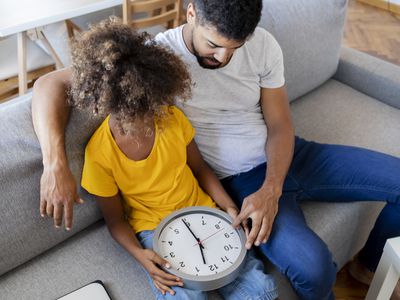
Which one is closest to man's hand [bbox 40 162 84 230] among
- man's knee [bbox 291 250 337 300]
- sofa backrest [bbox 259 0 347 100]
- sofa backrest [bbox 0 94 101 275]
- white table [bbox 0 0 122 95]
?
sofa backrest [bbox 0 94 101 275]

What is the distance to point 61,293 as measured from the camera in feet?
3.58

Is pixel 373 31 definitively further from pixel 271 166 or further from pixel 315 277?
pixel 315 277

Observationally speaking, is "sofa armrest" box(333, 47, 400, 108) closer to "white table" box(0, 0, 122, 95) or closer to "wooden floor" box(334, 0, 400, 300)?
"white table" box(0, 0, 122, 95)

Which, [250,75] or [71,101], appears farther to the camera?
[250,75]

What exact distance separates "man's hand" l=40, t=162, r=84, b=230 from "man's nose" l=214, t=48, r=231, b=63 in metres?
0.48

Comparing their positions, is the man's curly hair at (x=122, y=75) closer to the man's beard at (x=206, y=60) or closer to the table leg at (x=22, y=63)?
the man's beard at (x=206, y=60)

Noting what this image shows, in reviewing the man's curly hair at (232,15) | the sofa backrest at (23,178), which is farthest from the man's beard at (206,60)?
the sofa backrest at (23,178)

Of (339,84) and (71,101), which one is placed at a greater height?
(71,101)

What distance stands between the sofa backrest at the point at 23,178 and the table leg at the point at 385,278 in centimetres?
86

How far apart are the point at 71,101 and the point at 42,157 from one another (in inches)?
6.3

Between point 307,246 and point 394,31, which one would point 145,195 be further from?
point 394,31

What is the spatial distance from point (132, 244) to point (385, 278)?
706 mm

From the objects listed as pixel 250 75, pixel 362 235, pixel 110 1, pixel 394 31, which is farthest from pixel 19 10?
pixel 394 31

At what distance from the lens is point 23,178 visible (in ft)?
3.51
